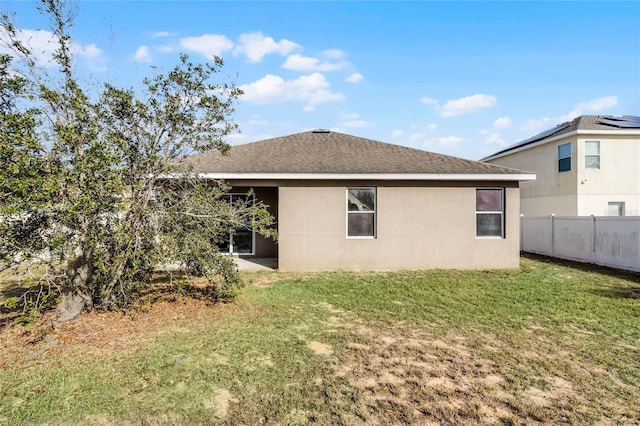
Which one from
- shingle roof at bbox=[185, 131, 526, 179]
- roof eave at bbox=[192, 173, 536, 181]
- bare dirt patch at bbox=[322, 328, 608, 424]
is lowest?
bare dirt patch at bbox=[322, 328, 608, 424]

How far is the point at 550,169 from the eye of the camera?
17109mm

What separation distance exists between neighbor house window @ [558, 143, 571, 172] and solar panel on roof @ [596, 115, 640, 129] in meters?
2.06

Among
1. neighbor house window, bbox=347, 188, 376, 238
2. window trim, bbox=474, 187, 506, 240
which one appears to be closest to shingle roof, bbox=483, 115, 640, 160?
window trim, bbox=474, 187, 506, 240

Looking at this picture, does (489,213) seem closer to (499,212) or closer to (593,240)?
(499,212)

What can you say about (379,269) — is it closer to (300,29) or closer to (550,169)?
(300,29)

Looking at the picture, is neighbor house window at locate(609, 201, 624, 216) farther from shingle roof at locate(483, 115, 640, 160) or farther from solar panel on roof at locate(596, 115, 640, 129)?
solar panel on roof at locate(596, 115, 640, 129)

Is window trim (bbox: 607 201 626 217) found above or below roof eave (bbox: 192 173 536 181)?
below

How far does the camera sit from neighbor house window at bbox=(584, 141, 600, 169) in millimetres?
15555

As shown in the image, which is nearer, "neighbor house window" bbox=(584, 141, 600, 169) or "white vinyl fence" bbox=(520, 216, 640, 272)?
"white vinyl fence" bbox=(520, 216, 640, 272)

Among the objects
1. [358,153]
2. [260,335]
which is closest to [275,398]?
[260,335]

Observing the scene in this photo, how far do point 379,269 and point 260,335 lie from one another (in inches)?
228

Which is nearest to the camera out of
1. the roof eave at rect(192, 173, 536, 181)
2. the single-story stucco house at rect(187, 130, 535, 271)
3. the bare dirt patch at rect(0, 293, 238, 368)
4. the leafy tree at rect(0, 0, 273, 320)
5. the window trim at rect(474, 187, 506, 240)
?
the leafy tree at rect(0, 0, 273, 320)

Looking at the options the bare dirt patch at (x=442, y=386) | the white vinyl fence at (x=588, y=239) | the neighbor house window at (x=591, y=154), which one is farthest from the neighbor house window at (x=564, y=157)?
the bare dirt patch at (x=442, y=386)

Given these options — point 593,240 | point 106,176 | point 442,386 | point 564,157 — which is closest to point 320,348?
point 442,386
